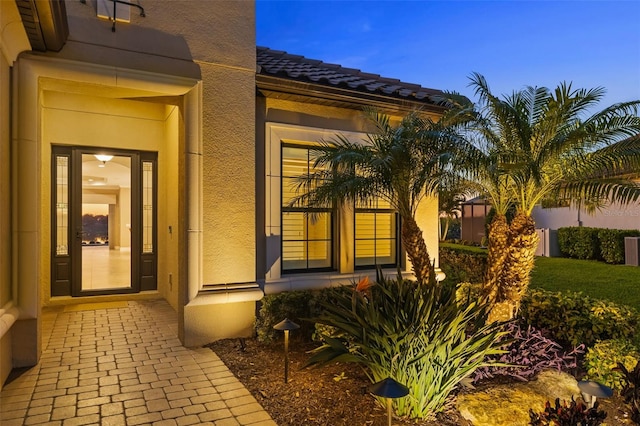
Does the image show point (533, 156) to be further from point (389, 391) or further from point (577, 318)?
point (389, 391)

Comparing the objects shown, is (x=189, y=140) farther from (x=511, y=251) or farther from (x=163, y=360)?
(x=511, y=251)

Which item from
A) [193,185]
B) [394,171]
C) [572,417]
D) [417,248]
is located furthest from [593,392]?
[193,185]

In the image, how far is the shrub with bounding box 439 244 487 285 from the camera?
36.5ft

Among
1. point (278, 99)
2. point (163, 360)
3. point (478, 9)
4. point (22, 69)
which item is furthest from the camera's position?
point (478, 9)

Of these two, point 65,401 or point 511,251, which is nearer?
point 65,401

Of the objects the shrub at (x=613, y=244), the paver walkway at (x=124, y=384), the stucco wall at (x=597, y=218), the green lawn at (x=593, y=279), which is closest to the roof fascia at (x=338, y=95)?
the paver walkway at (x=124, y=384)

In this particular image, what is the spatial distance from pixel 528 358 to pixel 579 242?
15901mm

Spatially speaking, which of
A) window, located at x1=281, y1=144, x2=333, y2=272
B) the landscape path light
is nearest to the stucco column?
window, located at x1=281, y1=144, x2=333, y2=272

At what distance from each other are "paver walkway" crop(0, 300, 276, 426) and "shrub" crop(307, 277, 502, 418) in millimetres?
1210

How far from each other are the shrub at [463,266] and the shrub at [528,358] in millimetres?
5057

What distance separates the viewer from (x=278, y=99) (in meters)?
7.14

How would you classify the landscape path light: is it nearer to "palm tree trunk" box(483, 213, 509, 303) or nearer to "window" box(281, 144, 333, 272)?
"palm tree trunk" box(483, 213, 509, 303)

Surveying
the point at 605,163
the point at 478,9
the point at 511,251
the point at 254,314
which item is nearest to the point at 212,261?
the point at 254,314

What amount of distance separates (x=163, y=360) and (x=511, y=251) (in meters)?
5.49
